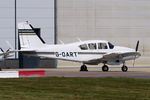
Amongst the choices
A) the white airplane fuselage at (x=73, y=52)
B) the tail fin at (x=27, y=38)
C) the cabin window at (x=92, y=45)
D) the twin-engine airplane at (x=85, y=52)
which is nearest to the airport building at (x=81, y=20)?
the tail fin at (x=27, y=38)

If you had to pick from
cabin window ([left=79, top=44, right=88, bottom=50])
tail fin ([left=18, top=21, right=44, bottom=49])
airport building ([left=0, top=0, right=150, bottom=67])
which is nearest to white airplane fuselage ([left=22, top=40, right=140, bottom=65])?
cabin window ([left=79, top=44, right=88, bottom=50])

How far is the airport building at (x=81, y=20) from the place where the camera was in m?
47.4

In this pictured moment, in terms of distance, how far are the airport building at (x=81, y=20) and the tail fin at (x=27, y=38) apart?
8.78 m

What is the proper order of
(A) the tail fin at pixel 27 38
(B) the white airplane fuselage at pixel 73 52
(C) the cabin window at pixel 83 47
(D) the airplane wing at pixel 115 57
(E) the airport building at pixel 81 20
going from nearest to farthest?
(B) the white airplane fuselage at pixel 73 52
(D) the airplane wing at pixel 115 57
(C) the cabin window at pixel 83 47
(A) the tail fin at pixel 27 38
(E) the airport building at pixel 81 20

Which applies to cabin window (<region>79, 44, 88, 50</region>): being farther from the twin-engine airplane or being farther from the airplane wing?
the airplane wing

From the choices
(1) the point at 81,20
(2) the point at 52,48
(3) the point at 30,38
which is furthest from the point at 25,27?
(1) the point at 81,20

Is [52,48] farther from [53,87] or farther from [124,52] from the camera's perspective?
[53,87]

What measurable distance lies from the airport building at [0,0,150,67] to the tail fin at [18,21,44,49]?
28.8ft

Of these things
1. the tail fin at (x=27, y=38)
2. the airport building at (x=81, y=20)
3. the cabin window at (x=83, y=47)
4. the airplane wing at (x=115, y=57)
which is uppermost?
the airport building at (x=81, y=20)

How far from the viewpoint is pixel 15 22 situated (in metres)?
47.4

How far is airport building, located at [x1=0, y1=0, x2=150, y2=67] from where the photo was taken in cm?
4744

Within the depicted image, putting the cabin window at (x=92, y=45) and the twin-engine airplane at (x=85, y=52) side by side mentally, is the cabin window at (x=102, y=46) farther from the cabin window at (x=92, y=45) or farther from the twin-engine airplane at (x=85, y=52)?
the cabin window at (x=92, y=45)

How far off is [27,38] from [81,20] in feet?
37.8

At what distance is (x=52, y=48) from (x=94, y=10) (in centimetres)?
1343
